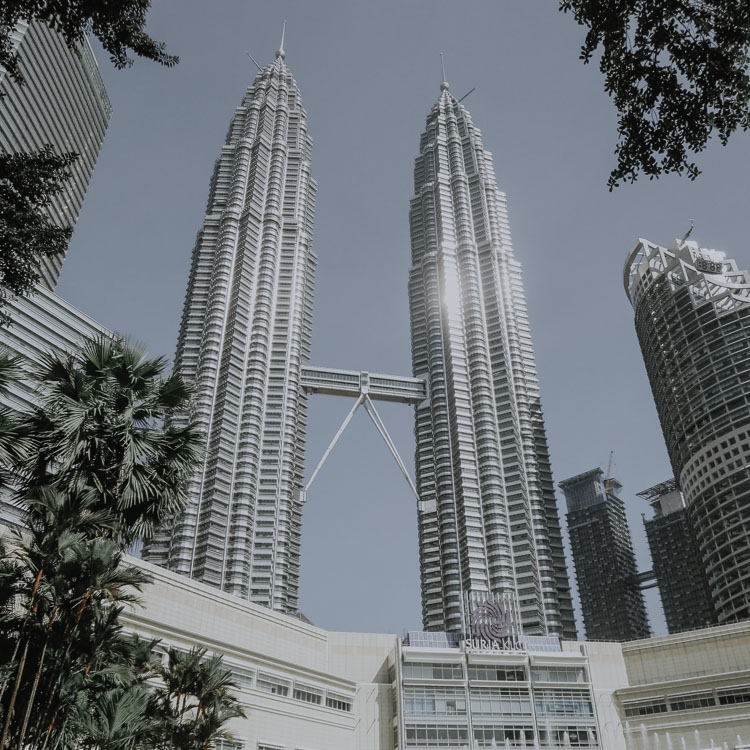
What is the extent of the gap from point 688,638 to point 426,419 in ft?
A: 265

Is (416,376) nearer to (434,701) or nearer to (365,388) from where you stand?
(365,388)

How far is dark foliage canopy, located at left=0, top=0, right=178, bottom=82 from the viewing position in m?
16.0

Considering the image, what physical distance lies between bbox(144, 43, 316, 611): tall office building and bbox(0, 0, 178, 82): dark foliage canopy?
81.3 m

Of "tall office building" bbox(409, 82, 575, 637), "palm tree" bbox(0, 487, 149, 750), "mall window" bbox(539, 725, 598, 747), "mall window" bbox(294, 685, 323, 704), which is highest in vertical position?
"tall office building" bbox(409, 82, 575, 637)

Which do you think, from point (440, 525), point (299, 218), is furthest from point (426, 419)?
point (299, 218)

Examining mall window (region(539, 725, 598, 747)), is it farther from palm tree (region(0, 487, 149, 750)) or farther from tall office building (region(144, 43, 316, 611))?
palm tree (region(0, 487, 149, 750))

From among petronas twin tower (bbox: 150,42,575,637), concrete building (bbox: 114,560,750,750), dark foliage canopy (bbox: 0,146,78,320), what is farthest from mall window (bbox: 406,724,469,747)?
dark foliage canopy (bbox: 0,146,78,320)

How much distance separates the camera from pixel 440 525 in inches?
5177

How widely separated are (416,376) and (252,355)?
121 feet

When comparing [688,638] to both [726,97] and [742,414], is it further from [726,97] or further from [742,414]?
[742,414]

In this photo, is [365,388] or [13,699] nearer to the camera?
[13,699]

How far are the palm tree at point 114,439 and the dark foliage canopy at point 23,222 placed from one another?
11.2ft

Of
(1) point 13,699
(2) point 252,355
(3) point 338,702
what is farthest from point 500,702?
(2) point 252,355

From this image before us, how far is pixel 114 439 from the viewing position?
19719mm
